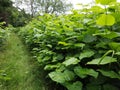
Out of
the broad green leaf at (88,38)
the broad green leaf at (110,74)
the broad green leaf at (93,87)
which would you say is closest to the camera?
the broad green leaf at (110,74)

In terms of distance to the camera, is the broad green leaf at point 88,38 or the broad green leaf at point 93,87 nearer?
the broad green leaf at point 93,87

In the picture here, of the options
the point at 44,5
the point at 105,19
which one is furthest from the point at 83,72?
the point at 44,5

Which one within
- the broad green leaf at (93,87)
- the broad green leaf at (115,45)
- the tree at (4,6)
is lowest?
the broad green leaf at (93,87)

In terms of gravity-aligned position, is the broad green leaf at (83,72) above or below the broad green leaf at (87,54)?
below

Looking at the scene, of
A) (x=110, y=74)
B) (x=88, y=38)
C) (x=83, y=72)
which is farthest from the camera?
(x=88, y=38)

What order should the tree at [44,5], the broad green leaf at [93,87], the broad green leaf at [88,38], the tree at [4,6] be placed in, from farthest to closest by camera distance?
1. the tree at [44,5]
2. the tree at [4,6]
3. the broad green leaf at [88,38]
4. the broad green leaf at [93,87]

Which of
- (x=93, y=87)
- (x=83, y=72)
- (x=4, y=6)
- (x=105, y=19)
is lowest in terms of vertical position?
(x=93, y=87)

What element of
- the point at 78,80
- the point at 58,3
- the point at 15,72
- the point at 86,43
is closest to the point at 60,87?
the point at 78,80

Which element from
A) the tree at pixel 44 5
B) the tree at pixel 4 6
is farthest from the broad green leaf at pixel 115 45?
the tree at pixel 44 5

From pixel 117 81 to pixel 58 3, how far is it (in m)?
32.2

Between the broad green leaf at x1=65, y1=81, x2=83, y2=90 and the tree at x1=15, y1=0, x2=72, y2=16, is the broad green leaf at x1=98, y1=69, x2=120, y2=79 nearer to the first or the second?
the broad green leaf at x1=65, y1=81, x2=83, y2=90

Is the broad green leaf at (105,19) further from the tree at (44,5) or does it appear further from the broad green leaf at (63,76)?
the tree at (44,5)

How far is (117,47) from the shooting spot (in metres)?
1.48

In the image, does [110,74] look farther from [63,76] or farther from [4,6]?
[4,6]
